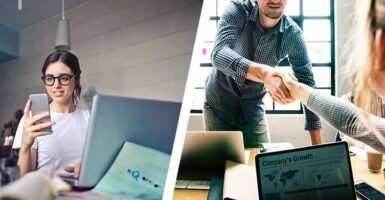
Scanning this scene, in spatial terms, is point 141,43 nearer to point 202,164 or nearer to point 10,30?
point 10,30

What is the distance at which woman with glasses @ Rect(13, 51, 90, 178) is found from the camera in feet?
1.05

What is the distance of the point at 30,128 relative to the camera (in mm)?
323

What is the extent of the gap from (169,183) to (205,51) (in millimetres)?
824

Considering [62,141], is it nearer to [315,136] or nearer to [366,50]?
[366,50]

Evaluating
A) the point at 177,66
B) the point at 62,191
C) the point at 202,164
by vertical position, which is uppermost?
the point at 177,66

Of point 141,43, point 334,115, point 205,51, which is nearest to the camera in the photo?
point 141,43

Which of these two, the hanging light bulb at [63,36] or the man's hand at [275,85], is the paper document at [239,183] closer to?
the man's hand at [275,85]

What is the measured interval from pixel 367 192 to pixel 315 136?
620mm

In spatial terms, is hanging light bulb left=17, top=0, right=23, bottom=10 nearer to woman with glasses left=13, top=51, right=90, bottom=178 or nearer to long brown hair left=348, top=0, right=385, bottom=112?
woman with glasses left=13, top=51, right=90, bottom=178

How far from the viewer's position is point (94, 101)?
37 centimetres

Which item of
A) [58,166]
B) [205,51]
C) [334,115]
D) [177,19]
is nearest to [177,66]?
[177,19]

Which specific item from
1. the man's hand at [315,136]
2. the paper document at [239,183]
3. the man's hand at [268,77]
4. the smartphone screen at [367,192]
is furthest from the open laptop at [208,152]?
the man's hand at [315,136]

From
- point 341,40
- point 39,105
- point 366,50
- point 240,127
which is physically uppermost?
point 341,40

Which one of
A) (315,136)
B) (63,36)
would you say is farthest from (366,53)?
(63,36)
